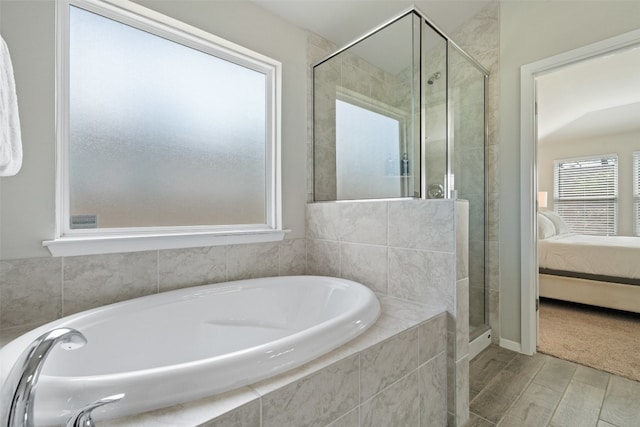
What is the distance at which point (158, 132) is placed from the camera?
1.63m

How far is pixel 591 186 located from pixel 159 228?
667cm

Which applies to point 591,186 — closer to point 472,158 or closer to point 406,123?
point 472,158

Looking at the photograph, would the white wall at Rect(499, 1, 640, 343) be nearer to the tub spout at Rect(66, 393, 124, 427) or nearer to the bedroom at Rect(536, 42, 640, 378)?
the bedroom at Rect(536, 42, 640, 378)

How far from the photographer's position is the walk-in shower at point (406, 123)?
5.63 ft

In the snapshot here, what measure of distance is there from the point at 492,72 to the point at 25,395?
9.42 feet

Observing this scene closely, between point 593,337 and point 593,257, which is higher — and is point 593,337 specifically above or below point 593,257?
below

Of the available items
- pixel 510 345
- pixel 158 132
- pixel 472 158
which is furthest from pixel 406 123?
pixel 510 345

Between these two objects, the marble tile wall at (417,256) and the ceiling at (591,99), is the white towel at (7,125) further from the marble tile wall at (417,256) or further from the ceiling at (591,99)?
the ceiling at (591,99)

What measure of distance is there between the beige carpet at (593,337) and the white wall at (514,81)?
39 centimetres

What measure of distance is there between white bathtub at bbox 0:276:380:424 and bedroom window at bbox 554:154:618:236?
5.78 m

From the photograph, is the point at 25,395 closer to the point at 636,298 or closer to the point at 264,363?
the point at 264,363

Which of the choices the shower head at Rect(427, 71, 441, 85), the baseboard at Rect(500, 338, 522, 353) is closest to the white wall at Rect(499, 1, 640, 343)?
the baseboard at Rect(500, 338, 522, 353)

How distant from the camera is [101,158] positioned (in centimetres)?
146

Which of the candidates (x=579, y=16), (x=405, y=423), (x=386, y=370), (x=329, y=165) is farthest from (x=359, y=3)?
(x=405, y=423)
